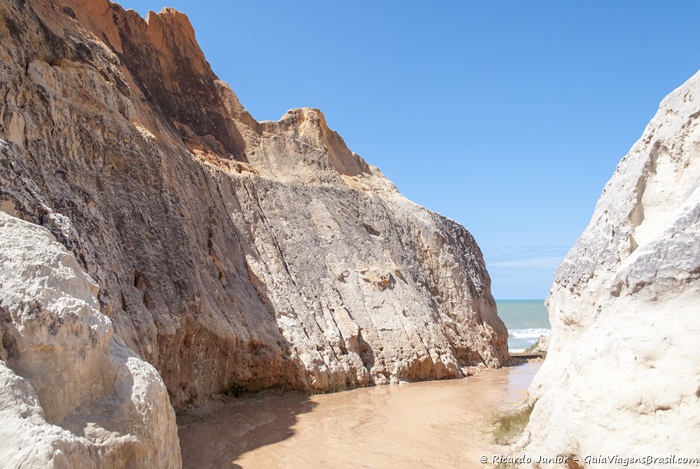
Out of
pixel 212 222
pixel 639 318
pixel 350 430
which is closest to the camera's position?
pixel 639 318

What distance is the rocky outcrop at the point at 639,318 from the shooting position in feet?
13.7

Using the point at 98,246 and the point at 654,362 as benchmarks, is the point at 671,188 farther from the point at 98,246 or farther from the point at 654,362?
the point at 98,246

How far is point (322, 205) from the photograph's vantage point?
55.9 feet

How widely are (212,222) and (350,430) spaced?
6307mm

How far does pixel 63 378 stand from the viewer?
4.19 metres

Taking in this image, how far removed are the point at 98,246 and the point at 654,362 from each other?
722 centimetres

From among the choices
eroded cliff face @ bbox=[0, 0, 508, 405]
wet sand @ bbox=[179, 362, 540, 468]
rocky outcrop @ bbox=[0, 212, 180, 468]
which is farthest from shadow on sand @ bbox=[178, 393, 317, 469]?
rocky outcrop @ bbox=[0, 212, 180, 468]

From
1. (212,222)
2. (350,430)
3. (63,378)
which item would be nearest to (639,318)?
(63,378)

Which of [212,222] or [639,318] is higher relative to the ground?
[212,222]

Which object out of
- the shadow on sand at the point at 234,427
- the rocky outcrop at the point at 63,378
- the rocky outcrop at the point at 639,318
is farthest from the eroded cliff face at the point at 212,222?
the rocky outcrop at the point at 639,318

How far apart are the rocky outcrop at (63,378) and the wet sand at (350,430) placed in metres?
2.57

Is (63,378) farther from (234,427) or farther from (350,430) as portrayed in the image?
(350,430)

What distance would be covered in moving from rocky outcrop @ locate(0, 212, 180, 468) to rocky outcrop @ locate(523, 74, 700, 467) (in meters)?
3.65

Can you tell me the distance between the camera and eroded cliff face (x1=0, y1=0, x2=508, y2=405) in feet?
27.4
